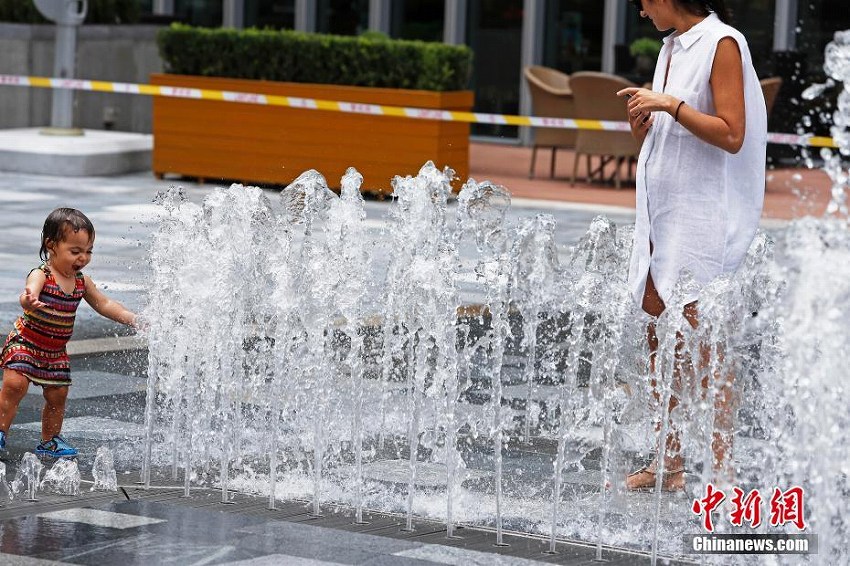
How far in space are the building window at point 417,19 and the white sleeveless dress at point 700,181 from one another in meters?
16.9

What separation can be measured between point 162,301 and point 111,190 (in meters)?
8.52

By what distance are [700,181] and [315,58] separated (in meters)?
9.52

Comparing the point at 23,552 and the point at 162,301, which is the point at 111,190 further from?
the point at 23,552

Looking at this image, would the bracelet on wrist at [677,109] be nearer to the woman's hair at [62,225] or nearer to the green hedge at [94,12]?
the woman's hair at [62,225]

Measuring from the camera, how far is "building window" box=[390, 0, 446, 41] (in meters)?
21.7

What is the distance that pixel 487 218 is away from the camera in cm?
1106

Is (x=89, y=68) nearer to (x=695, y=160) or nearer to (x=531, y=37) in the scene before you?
(x=531, y=37)

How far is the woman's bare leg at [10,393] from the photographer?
16.9 ft

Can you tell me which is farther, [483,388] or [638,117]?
[483,388]

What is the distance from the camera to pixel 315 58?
46.3 ft

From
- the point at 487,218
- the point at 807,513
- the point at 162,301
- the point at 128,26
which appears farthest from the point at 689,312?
the point at 128,26

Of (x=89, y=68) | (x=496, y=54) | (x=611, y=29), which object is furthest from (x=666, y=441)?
(x=496, y=54)

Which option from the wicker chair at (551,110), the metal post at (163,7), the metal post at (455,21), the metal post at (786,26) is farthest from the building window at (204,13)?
the metal post at (786,26)

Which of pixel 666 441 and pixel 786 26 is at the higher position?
pixel 786 26
